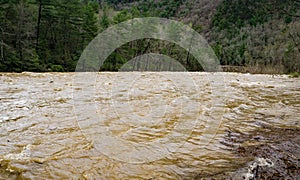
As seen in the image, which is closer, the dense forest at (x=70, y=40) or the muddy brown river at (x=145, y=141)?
the muddy brown river at (x=145, y=141)

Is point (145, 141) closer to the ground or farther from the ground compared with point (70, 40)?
closer to the ground

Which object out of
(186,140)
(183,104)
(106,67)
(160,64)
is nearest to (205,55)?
(160,64)

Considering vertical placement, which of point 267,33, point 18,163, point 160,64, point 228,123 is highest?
point 267,33

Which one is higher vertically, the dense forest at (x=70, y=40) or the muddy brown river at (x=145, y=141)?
the dense forest at (x=70, y=40)

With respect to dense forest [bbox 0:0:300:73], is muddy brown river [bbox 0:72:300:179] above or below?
below

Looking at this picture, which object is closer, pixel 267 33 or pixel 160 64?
pixel 160 64

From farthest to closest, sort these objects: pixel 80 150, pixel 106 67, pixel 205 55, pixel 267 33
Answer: pixel 267 33
pixel 205 55
pixel 106 67
pixel 80 150

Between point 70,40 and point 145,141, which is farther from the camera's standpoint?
point 70,40

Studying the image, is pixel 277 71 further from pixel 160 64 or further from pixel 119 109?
pixel 119 109

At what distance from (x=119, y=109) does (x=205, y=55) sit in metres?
33.5

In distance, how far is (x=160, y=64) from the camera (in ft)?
111

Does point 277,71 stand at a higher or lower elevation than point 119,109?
higher

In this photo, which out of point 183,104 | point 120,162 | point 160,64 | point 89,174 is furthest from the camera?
point 160,64

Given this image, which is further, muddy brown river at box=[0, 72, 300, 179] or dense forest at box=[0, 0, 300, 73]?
dense forest at box=[0, 0, 300, 73]
